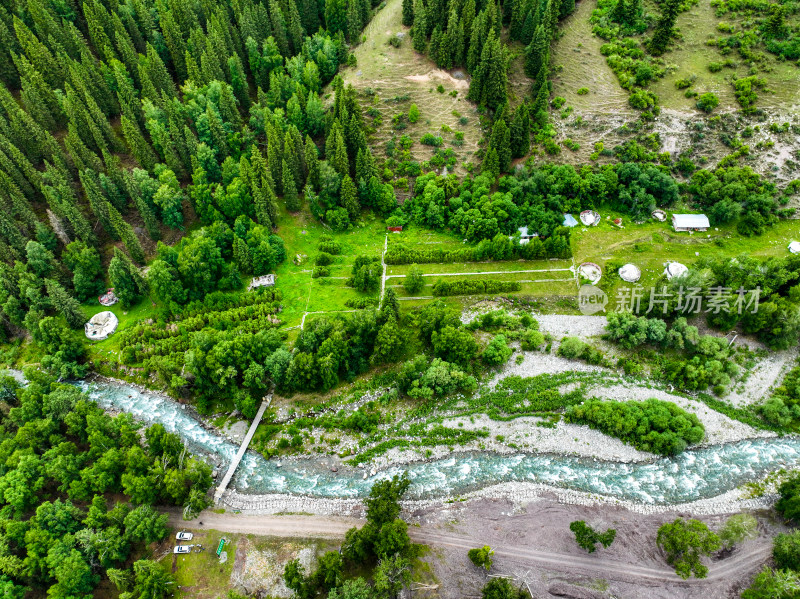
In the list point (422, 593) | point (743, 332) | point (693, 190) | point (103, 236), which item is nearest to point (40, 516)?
point (422, 593)

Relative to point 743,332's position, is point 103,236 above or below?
above

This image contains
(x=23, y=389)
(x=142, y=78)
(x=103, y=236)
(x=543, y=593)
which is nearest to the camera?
(x=543, y=593)

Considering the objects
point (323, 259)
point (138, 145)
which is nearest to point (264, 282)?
point (323, 259)

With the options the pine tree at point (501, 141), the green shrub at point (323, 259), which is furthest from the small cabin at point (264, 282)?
the pine tree at point (501, 141)

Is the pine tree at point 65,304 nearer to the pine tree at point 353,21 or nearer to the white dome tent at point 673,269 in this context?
the pine tree at point 353,21

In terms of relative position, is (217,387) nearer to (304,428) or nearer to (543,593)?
(304,428)

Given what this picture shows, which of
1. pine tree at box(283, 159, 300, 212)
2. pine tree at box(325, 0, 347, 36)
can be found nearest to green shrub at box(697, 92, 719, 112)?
pine tree at box(325, 0, 347, 36)
